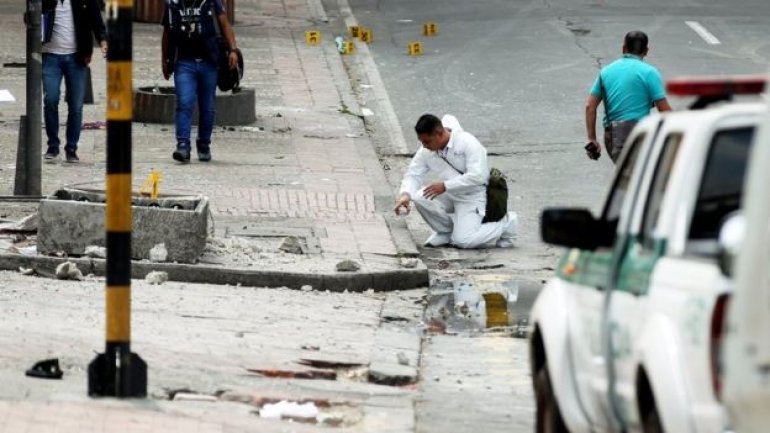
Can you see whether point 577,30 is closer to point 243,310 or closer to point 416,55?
point 416,55

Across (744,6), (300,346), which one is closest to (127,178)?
(300,346)

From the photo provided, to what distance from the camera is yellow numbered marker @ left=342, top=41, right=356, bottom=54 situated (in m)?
24.7

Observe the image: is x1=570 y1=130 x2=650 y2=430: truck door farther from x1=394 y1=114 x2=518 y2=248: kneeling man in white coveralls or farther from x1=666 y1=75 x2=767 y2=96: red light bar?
x1=394 y1=114 x2=518 y2=248: kneeling man in white coveralls

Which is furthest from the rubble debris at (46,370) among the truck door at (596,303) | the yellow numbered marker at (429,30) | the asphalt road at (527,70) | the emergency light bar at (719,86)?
the yellow numbered marker at (429,30)

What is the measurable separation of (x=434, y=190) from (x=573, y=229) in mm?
7813

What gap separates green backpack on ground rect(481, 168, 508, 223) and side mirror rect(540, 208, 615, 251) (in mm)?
7747

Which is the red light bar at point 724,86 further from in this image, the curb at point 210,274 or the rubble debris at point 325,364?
the curb at point 210,274

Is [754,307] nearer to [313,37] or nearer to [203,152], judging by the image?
[203,152]

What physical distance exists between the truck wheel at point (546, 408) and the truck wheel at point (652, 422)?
1.21 m

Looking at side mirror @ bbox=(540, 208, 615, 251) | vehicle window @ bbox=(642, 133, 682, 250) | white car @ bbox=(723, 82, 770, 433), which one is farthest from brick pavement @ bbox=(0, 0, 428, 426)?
white car @ bbox=(723, 82, 770, 433)

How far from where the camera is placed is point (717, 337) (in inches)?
207

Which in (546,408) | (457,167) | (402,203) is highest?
(546,408)

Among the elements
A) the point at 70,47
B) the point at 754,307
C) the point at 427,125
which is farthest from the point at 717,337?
the point at 70,47

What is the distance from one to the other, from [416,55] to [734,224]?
19.0 m
